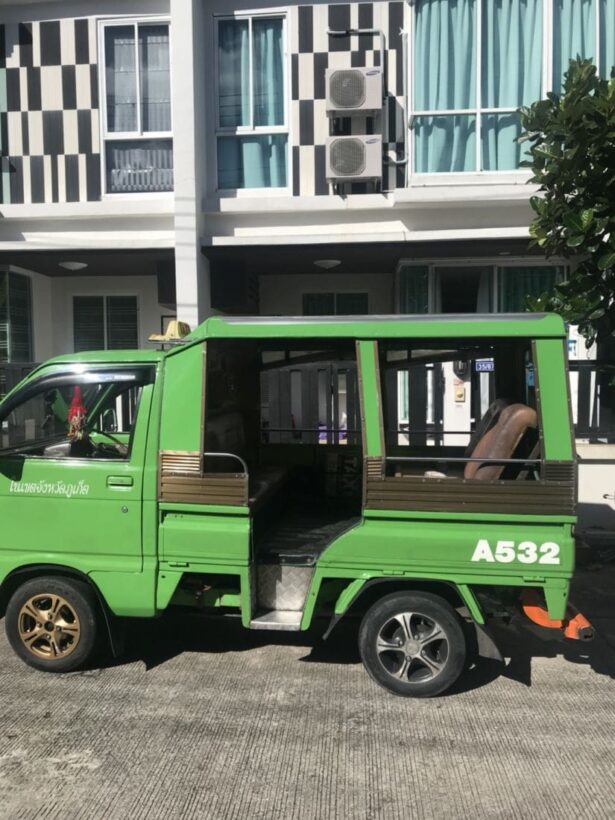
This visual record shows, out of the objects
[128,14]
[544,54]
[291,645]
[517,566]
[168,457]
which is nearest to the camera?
[517,566]

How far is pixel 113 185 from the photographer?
30.0ft

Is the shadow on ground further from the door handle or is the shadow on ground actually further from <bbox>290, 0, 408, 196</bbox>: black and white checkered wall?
<bbox>290, 0, 408, 196</bbox>: black and white checkered wall

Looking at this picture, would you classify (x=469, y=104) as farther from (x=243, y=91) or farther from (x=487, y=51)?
(x=243, y=91)

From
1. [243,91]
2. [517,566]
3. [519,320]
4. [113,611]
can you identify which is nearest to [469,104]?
[243,91]

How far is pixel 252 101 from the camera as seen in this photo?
8.92 metres

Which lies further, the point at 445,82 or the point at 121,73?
the point at 121,73

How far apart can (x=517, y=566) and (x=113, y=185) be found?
7965mm

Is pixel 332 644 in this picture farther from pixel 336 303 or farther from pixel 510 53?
pixel 510 53

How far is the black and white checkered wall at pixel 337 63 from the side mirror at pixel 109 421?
5471mm

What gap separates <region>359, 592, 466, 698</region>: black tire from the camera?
377 cm

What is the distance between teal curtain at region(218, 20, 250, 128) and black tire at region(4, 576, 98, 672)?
720 cm

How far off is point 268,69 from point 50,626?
7938 mm

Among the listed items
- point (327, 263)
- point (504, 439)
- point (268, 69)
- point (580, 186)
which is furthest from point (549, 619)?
point (268, 69)

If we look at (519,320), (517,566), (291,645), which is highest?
→ (519,320)
